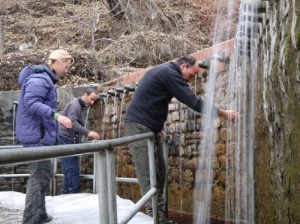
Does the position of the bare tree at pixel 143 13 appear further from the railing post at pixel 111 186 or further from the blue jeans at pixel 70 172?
the railing post at pixel 111 186

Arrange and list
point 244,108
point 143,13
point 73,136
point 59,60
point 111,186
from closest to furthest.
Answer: point 111,186 < point 59,60 < point 244,108 < point 73,136 < point 143,13

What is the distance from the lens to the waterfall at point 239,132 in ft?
14.2

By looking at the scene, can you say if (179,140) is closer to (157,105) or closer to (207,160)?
(207,160)

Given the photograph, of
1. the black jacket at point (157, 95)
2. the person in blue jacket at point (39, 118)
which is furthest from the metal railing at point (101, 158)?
the black jacket at point (157, 95)

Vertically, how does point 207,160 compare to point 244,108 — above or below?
below

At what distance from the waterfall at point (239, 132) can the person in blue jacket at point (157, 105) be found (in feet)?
1.05

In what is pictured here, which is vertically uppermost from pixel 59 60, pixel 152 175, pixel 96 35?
pixel 96 35

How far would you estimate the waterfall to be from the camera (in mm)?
4320

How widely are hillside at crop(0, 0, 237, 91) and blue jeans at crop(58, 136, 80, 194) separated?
4.83 m

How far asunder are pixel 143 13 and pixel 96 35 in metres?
1.74

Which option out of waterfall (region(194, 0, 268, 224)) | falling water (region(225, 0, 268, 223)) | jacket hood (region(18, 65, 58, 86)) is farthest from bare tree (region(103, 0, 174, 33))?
jacket hood (region(18, 65, 58, 86))

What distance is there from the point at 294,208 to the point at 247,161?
1840 mm

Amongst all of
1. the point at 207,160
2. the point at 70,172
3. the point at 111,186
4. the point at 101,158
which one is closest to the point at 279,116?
the point at 111,186

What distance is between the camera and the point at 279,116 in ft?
10.9
